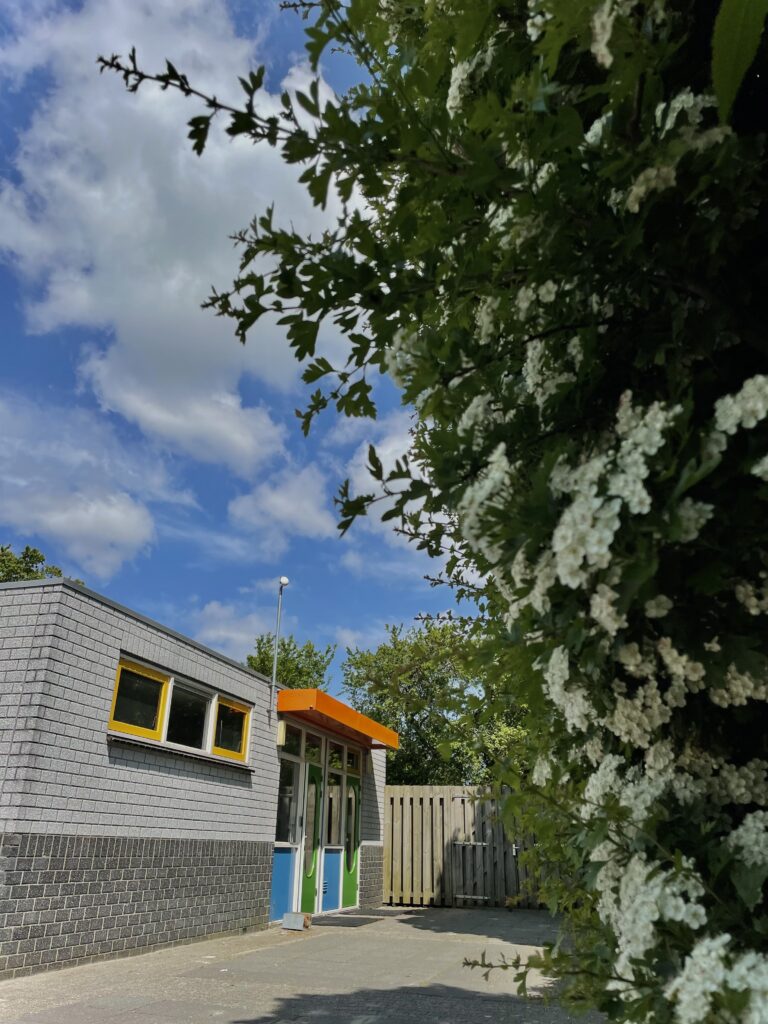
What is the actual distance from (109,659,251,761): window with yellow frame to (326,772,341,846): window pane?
3.06 meters

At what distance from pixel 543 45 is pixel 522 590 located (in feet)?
2.73

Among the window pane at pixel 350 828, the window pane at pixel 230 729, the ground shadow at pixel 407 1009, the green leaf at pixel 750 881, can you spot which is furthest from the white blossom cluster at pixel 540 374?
the window pane at pixel 350 828

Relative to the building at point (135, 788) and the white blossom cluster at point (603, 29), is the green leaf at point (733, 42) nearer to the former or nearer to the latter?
the white blossom cluster at point (603, 29)

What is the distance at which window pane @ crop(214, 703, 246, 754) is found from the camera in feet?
30.7

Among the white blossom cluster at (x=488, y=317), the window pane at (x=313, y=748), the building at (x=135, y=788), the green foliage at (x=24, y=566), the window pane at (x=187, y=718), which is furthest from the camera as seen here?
the green foliage at (x=24, y=566)

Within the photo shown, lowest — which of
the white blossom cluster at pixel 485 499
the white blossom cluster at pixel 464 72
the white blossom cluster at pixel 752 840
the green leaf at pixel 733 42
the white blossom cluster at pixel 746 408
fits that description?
the white blossom cluster at pixel 752 840

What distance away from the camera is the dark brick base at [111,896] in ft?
19.3

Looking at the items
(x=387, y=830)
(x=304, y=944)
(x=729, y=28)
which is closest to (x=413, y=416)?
(x=729, y=28)

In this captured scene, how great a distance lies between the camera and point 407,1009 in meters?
5.14

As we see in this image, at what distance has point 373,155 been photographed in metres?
1.23

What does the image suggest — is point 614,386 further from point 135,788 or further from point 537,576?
point 135,788

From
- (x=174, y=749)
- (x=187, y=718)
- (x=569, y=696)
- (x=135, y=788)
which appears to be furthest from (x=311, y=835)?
(x=569, y=696)

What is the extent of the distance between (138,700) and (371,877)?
7618 mm

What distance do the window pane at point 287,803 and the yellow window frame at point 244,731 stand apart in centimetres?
137
